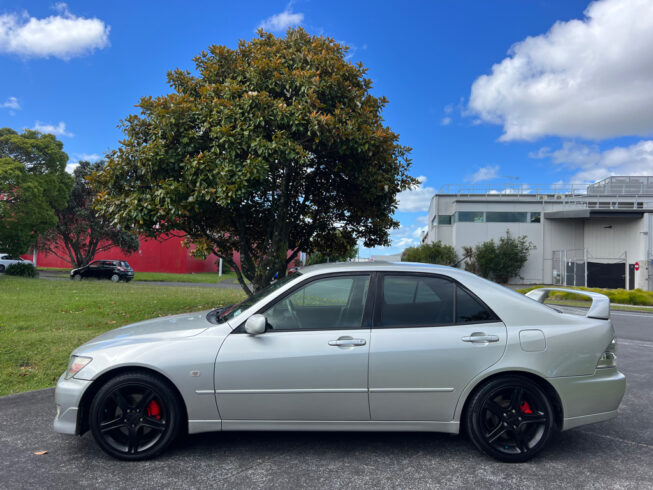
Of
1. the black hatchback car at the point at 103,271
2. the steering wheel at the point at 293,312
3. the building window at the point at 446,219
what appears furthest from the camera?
the building window at the point at 446,219

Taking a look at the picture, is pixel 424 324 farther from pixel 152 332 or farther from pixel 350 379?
pixel 152 332

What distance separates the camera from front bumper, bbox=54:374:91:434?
Result: 3.39m

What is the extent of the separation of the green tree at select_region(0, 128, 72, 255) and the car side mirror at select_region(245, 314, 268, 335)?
69.1 ft

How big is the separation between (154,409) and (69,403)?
2.02 ft

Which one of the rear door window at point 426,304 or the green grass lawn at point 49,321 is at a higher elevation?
the rear door window at point 426,304

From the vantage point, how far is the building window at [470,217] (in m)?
47.8

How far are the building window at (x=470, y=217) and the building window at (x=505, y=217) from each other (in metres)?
0.70

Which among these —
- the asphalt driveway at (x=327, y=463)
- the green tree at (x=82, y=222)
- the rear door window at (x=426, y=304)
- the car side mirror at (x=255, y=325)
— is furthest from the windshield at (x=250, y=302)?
the green tree at (x=82, y=222)

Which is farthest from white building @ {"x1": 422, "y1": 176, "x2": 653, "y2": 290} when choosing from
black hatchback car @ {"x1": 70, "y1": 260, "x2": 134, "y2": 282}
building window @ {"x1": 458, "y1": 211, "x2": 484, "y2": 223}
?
black hatchback car @ {"x1": 70, "y1": 260, "x2": 134, "y2": 282}

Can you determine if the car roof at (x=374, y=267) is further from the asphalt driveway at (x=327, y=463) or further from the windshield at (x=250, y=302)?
the asphalt driveway at (x=327, y=463)

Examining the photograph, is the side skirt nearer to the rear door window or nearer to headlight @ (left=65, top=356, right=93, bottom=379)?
the rear door window

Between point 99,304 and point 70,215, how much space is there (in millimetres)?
22084

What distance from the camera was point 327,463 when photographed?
3.38 m

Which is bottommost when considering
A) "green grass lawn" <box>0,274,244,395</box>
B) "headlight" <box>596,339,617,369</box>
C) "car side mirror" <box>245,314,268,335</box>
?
"green grass lawn" <box>0,274,244,395</box>
